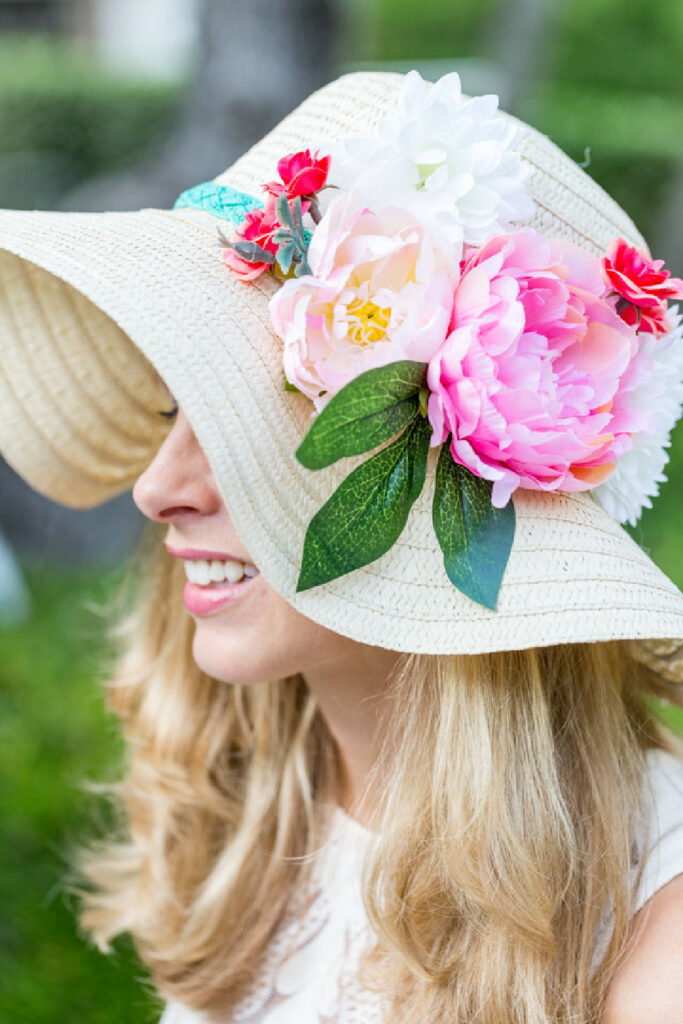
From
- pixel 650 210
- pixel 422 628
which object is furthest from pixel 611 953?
pixel 650 210

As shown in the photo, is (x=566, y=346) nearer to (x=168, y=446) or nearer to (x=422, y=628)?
(x=422, y=628)

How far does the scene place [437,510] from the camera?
136cm

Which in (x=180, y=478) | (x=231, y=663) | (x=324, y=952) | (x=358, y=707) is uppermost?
(x=180, y=478)

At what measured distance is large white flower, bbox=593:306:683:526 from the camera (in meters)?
1.45

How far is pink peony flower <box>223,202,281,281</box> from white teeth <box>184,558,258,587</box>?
1.31ft

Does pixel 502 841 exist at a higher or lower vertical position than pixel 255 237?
lower

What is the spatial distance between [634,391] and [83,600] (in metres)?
3.60

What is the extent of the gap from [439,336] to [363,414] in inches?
5.0

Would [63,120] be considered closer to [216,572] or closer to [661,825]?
[216,572]

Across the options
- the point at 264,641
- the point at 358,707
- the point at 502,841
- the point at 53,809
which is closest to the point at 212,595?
the point at 264,641

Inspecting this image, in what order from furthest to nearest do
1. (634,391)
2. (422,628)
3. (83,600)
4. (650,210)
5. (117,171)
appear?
(650,210) → (117,171) → (83,600) → (634,391) → (422,628)

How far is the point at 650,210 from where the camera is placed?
26.3 feet

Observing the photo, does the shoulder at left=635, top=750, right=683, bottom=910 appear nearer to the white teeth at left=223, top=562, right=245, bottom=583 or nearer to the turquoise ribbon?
the white teeth at left=223, top=562, right=245, bottom=583

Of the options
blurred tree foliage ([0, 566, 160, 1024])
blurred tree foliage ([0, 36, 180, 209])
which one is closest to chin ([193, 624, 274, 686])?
blurred tree foliage ([0, 566, 160, 1024])
